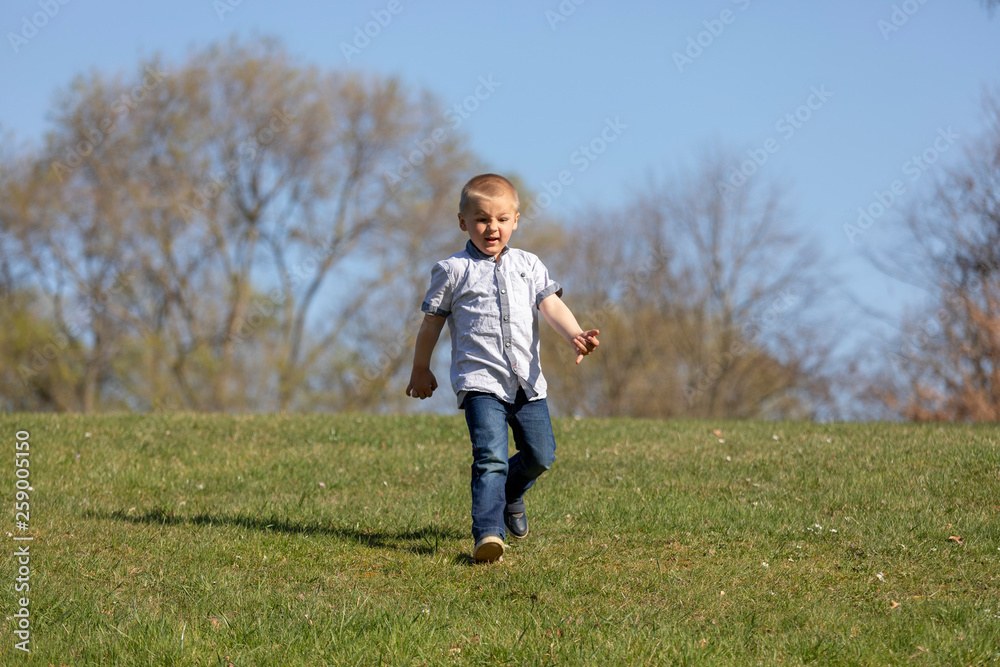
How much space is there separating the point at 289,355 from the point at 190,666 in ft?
100

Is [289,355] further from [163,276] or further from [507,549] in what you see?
[507,549]

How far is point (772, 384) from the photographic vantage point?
131 feet

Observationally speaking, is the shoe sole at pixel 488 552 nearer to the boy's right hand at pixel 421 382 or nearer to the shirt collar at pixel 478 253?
the boy's right hand at pixel 421 382

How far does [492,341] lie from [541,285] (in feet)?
1.58

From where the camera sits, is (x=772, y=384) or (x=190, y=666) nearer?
(x=190, y=666)

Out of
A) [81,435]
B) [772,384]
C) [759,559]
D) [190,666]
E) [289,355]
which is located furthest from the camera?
[772,384]

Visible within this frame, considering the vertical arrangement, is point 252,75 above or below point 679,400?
above

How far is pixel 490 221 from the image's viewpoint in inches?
208

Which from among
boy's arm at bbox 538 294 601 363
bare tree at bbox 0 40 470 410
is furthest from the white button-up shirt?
bare tree at bbox 0 40 470 410

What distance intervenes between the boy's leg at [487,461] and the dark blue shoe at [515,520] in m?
0.47

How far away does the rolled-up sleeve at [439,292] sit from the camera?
5.32m

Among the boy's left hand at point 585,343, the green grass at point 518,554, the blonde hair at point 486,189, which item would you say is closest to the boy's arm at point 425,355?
the blonde hair at point 486,189

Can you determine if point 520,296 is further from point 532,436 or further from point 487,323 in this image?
point 532,436

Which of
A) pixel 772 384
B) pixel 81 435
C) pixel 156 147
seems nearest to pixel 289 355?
pixel 156 147
